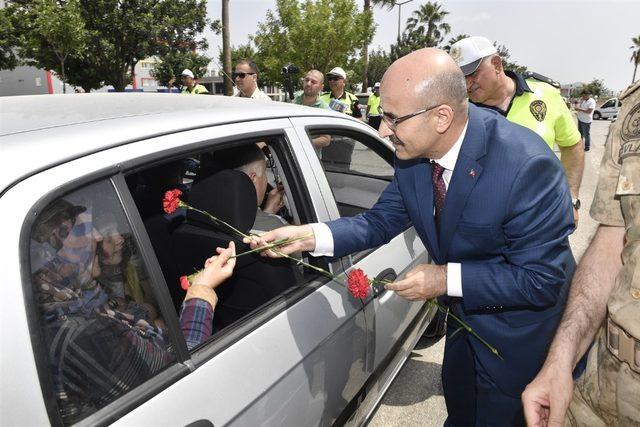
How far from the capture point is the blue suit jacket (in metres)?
1.48

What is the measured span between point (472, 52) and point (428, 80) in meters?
1.60

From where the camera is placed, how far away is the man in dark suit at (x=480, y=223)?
1486 mm

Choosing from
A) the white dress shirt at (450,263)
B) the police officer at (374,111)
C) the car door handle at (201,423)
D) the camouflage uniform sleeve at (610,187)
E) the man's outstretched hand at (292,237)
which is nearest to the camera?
the car door handle at (201,423)

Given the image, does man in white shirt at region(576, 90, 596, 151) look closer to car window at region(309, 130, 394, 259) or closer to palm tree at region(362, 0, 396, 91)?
car window at region(309, 130, 394, 259)

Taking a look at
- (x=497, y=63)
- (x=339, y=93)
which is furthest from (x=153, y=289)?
(x=339, y=93)

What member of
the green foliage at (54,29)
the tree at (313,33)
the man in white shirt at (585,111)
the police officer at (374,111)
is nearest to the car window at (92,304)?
the police officer at (374,111)

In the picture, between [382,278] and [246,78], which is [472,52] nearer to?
[382,278]

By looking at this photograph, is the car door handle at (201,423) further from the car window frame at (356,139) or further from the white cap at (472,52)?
the white cap at (472,52)

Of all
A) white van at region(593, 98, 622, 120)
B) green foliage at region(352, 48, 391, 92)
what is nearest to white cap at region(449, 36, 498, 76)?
white van at region(593, 98, 622, 120)

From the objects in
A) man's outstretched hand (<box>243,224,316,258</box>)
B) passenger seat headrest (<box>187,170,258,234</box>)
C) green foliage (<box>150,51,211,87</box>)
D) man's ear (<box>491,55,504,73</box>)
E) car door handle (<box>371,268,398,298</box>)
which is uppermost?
green foliage (<box>150,51,211,87</box>)

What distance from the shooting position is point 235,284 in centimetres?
186

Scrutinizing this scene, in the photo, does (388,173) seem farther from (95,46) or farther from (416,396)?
(95,46)

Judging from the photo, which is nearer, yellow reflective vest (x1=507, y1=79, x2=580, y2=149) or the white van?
yellow reflective vest (x1=507, y1=79, x2=580, y2=149)

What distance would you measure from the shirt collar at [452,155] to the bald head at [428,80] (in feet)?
0.43
